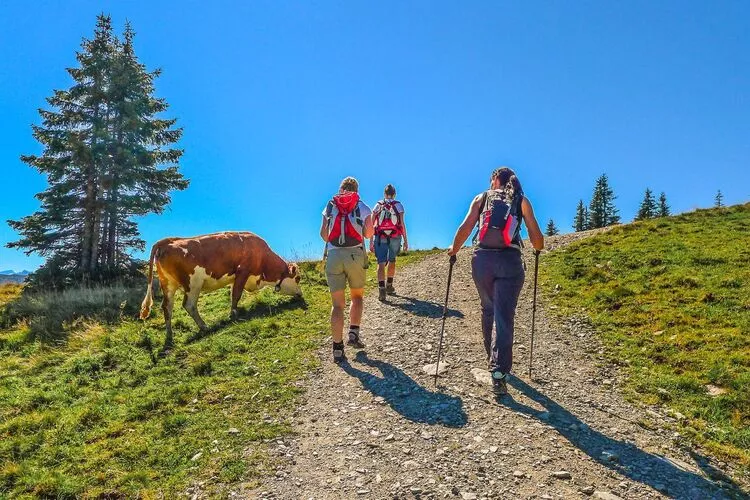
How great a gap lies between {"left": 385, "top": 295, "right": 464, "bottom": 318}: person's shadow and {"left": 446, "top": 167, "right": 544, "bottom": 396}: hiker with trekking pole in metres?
4.12

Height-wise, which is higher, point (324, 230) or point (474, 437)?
point (324, 230)

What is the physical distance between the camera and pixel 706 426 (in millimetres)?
5617

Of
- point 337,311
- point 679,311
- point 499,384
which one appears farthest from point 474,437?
point 679,311

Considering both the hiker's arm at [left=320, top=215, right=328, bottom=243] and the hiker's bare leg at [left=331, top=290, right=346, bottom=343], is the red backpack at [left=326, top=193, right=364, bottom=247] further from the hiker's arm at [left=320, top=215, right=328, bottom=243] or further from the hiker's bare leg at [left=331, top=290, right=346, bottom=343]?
the hiker's bare leg at [left=331, top=290, right=346, bottom=343]

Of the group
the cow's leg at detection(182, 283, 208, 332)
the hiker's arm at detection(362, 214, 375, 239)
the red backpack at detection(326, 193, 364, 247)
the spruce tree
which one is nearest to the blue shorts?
the hiker's arm at detection(362, 214, 375, 239)

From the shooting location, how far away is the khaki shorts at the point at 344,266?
7.27 meters

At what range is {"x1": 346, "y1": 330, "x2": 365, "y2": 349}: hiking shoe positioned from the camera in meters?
8.11

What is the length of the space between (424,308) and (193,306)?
215 inches

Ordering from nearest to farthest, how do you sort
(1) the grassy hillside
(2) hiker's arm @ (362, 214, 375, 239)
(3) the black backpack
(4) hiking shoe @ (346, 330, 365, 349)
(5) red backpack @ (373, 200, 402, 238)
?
(3) the black backpack
(1) the grassy hillside
(2) hiker's arm @ (362, 214, 375, 239)
(4) hiking shoe @ (346, 330, 365, 349)
(5) red backpack @ (373, 200, 402, 238)

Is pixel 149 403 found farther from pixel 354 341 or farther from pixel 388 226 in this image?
pixel 388 226

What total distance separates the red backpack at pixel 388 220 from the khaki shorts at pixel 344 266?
3988mm

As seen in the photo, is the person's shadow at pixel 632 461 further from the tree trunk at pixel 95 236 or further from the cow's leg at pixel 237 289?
the tree trunk at pixel 95 236

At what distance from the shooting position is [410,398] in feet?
20.0

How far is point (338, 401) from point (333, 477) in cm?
168
